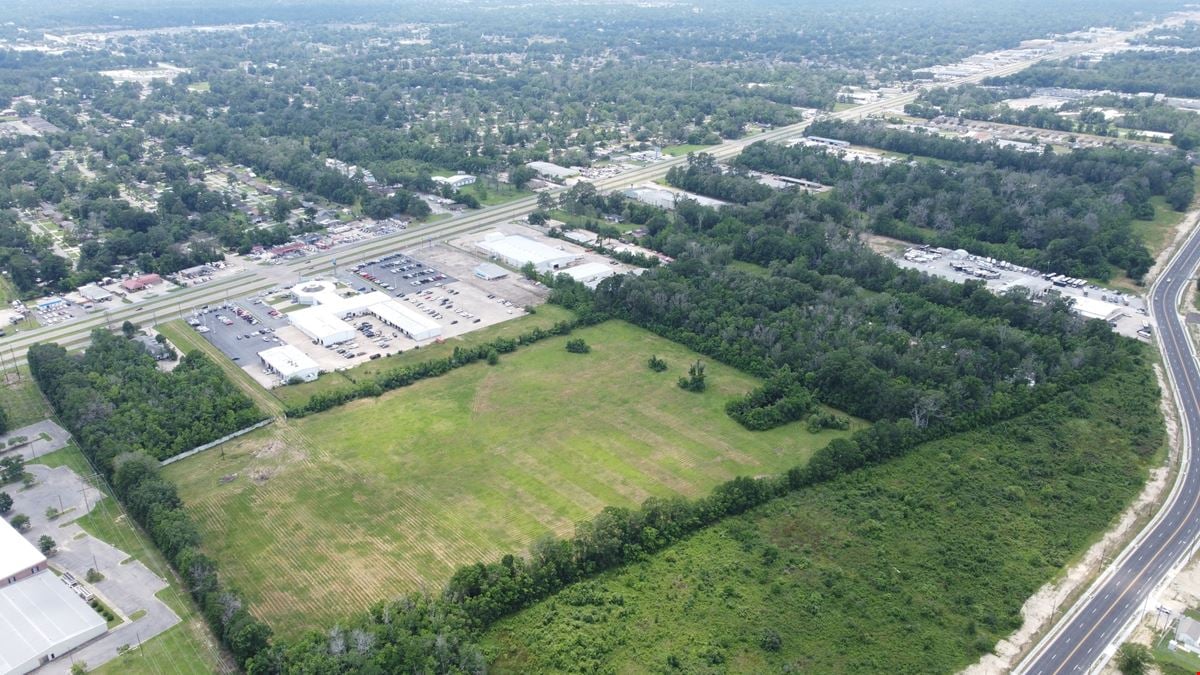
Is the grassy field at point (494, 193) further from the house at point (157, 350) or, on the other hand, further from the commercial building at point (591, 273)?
the house at point (157, 350)

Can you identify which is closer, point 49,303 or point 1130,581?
point 1130,581

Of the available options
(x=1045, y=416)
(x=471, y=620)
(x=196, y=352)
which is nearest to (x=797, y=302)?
(x=1045, y=416)

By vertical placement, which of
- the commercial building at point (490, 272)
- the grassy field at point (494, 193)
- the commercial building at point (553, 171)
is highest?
the commercial building at point (553, 171)

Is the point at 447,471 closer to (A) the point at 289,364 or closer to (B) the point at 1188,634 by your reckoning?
(A) the point at 289,364

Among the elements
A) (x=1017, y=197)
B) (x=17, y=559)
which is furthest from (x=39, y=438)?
(x=1017, y=197)

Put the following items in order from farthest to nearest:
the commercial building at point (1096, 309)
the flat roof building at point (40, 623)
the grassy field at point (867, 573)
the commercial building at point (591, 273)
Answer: the commercial building at point (591, 273) < the commercial building at point (1096, 309) < the grassy field at point (867, 573) < the flat roof building at point (40, 623)

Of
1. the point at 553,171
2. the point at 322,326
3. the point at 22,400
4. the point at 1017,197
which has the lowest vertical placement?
the point at 22,400

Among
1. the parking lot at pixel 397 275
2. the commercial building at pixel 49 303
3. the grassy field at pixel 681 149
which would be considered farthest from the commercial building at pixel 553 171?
the commercial building at pixel 49 303
